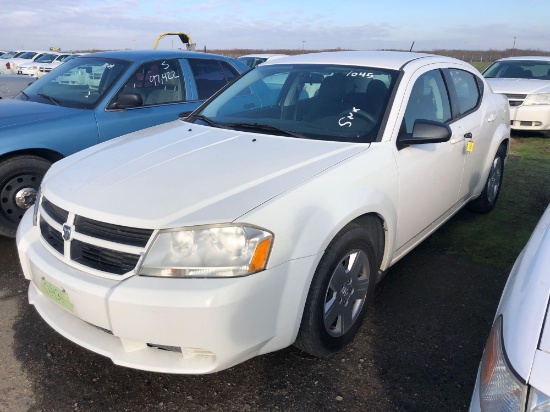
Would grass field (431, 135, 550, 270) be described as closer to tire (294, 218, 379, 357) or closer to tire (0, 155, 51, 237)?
tire (294, 218, 379, 357)

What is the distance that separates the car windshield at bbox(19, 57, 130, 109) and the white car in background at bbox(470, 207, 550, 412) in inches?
167

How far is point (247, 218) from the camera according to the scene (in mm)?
2174

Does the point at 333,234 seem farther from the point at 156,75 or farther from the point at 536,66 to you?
the point at 536,66

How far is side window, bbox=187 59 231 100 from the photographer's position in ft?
18.8

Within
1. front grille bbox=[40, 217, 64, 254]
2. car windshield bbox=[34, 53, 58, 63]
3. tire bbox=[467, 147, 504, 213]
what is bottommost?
tire bbox=[467, 147, 504, 213]

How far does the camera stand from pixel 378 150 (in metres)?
2.93

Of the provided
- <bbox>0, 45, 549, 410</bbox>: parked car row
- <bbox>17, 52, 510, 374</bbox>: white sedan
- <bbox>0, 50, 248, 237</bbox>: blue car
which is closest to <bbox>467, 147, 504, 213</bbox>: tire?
<bbox>0, 45, 549, 410</bbox>: parked car row

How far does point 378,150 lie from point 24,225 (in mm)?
2145

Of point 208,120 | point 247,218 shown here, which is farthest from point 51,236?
point 208,120

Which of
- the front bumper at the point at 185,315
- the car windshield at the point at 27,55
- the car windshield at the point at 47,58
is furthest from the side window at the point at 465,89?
the car windshield at the point at 27,55

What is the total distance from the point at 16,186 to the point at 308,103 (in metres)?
2.65

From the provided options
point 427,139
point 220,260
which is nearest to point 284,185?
point 220,260

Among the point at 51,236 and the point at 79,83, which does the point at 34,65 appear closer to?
the point at 79,83

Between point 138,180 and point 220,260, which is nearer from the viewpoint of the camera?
point 220,260
